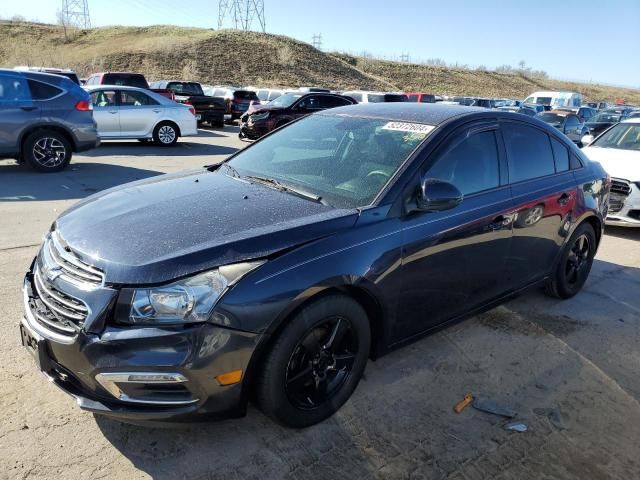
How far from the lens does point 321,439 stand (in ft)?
8.87

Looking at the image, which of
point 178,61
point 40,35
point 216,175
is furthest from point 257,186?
point 40,35

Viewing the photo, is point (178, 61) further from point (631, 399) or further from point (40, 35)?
point (631, 399)

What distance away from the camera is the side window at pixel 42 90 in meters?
9.27

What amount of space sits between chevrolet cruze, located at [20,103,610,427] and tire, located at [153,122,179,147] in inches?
422

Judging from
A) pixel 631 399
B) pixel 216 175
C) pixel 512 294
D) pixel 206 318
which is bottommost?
pixel 631 399

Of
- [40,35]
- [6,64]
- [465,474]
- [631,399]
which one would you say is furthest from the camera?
[40,35]

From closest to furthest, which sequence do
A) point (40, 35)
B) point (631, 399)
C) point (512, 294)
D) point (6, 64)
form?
point (631, 399) → point (512, 294) → point (6, 64) → point (40, 35)

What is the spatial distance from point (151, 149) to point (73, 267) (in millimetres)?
11922

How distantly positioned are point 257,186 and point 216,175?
501 millimetres

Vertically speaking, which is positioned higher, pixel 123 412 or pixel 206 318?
pixel 206 318

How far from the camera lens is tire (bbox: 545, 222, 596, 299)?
4.57m

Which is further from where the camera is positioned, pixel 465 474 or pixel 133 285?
pixel 465 474

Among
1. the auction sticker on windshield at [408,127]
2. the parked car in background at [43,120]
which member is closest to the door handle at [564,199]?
the auction sticker on windshield at [408,127]

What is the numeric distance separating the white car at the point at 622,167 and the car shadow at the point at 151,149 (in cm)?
871
